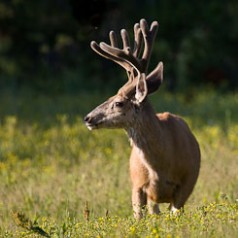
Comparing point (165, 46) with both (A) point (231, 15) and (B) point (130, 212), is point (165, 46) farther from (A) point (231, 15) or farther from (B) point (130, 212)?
(B) point (130, 212)

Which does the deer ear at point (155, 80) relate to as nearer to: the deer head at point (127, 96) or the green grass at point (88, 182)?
the deer head at point (127, 96)

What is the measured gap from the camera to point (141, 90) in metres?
8.52

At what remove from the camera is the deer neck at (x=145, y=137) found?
8555mm

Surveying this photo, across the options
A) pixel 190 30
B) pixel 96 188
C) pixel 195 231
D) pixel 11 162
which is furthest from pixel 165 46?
pixel 195 231

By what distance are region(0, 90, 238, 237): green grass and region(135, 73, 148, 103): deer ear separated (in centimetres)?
115

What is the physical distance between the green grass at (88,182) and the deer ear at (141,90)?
115 cm

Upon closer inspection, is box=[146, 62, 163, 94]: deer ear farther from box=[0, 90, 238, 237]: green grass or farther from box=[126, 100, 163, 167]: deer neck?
box=[0, 90, 238, 237]: green grass

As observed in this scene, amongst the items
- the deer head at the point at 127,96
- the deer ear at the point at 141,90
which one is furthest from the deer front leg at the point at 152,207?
the deer ear at the point at 141,90

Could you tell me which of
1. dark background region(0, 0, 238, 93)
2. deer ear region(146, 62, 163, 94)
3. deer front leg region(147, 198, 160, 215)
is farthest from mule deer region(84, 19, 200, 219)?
dark background region(0, 0, 238, 93)

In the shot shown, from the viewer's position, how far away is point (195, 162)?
29.1ft

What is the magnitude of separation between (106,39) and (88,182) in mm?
17492

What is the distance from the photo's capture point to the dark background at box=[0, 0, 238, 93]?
2948 centimetres

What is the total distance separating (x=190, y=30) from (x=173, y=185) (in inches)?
904

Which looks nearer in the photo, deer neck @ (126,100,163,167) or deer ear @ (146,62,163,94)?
deer neck @ (126,100,163,167)
